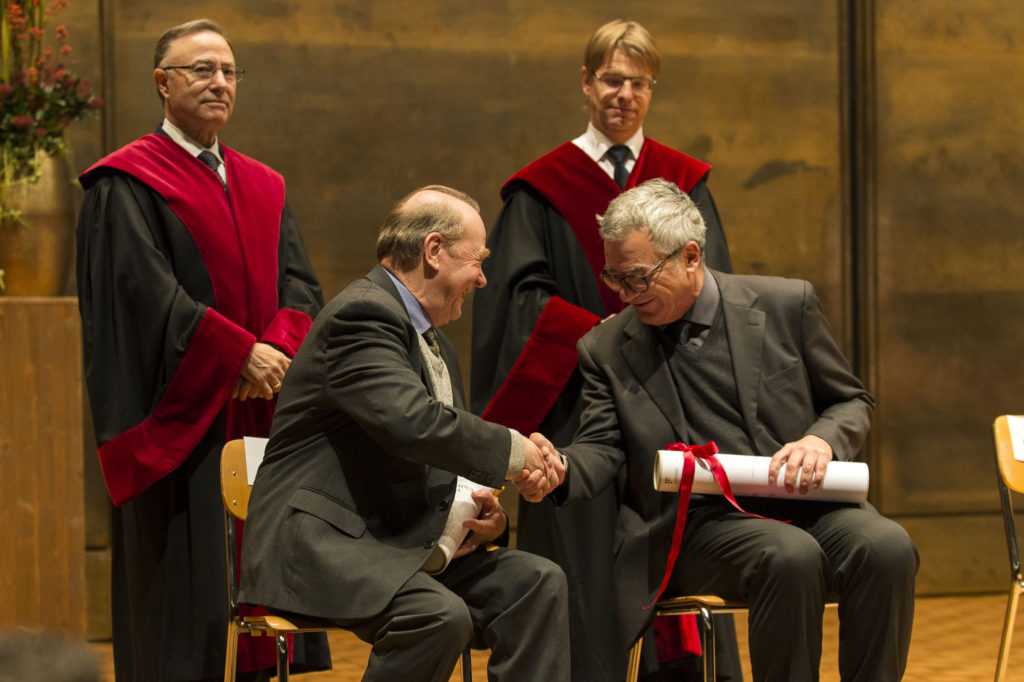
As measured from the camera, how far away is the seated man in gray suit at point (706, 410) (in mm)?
2783

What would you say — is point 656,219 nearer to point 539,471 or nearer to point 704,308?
point 704,308

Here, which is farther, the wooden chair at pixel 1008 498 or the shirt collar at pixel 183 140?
the shirt collar at pixel 183 140

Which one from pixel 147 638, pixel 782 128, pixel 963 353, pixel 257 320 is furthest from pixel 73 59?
pixel 963 353

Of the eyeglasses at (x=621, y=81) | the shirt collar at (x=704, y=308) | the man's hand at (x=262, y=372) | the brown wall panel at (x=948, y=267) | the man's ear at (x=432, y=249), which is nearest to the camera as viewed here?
the man's ear at (x=432, y=249)

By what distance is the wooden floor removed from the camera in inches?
169

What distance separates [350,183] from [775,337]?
2835 mm

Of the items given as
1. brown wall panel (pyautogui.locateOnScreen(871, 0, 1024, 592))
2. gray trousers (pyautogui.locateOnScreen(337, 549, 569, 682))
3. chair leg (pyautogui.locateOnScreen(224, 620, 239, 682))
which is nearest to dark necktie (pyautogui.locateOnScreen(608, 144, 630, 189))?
gray trousers (pyautogui.locateOnScreen(337, 549, 569, 682))

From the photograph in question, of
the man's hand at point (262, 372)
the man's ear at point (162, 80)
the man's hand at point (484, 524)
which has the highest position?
the man's ear at point (162, 80)

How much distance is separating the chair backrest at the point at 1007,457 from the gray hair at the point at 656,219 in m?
1.06

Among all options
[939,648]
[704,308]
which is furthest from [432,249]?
[939,648]

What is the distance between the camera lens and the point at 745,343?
3020mm

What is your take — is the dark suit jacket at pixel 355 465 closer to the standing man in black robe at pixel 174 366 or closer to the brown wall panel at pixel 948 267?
the standing man in black robe at pixel 174 366

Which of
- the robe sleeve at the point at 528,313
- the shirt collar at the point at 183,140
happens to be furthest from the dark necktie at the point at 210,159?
the robe sleeve at the point at 528,313

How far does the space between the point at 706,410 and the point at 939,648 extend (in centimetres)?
225
